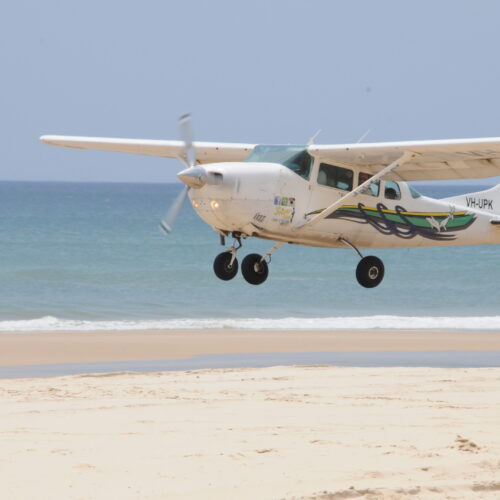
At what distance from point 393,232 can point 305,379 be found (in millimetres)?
2616

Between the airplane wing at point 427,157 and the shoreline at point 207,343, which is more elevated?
the airplane wing at point 427,157

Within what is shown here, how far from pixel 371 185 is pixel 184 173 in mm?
3497

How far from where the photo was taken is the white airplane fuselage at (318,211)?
16.1 meters

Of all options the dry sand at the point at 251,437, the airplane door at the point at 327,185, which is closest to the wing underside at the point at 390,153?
the airplane door at the point at 327,185

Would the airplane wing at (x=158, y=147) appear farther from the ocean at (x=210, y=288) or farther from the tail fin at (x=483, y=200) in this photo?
the ocean at (x=210, y=288)

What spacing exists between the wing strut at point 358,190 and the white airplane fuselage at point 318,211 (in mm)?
77

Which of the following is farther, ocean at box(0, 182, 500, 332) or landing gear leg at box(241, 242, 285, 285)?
ocean at box(0, 182, 500, 332)

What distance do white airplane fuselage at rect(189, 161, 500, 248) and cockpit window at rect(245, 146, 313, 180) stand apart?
0.13 metres

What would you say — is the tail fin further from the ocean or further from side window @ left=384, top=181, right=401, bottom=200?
the ocean

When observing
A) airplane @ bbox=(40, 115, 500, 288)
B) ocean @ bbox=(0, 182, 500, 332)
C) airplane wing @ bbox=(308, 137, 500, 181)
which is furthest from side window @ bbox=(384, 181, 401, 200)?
ocean @ bbox=(0, 182, 500, 332)

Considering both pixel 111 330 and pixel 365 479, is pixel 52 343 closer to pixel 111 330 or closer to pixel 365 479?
pixel 111 330

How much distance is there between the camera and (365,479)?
452 inches

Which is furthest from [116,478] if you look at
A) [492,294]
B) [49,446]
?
[492,294]

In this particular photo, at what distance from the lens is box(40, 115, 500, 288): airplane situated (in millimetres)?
16250
